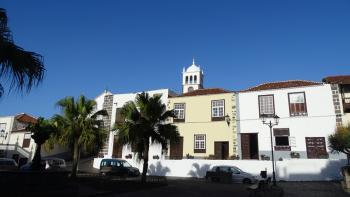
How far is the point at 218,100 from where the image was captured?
3222cm

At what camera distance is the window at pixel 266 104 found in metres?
29.7

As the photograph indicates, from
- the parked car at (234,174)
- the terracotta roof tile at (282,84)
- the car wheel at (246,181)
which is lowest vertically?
the car wheel at (246,181)

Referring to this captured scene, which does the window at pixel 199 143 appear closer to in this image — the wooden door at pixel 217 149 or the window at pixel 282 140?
the wooden door at pixel 217 149

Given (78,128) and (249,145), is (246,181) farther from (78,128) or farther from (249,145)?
(78,128)

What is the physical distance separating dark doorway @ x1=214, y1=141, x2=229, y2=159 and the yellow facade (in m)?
0.11

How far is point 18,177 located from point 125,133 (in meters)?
7.96

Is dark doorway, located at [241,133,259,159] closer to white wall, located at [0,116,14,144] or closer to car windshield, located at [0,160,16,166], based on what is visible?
car windshield, located at [0,160,16,166]

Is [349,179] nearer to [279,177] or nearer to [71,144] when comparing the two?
[279,177]

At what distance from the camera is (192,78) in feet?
209

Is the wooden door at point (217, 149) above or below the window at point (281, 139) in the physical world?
below

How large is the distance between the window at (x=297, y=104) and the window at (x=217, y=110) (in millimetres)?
6463

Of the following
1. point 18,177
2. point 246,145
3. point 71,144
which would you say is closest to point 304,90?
point 246,145

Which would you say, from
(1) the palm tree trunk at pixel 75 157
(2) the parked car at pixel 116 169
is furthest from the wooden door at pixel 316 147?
(1) the palm tree trunk at pixel 75 157

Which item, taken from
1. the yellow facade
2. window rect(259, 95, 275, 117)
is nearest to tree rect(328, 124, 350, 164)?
window rect(259, 95, 275, 117)
